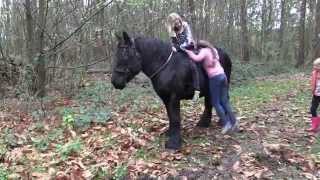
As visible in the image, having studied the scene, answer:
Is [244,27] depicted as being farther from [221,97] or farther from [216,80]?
[216,80]

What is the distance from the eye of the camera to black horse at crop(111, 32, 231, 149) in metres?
7.33

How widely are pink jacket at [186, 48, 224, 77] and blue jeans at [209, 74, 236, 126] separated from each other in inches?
4.1

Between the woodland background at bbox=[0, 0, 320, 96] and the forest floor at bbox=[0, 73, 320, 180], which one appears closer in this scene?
the forest floor at bbox=[0, 73, 320, 180]

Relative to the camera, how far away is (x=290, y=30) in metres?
37.7

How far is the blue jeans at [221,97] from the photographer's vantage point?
26.4ft

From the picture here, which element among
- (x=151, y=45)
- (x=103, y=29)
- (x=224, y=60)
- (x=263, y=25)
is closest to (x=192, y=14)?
(x=103, y=29)

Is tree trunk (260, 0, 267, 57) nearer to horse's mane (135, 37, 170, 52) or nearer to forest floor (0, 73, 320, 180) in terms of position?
forest floor (0, 73, 320, 180)

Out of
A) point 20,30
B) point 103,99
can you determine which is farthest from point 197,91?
point 20,30

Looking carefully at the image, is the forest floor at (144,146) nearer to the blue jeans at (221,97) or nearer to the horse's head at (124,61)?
the blue jeans at (221,97)

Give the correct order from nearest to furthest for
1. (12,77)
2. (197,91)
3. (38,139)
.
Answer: (197,91)
(38,139)
(12,77)

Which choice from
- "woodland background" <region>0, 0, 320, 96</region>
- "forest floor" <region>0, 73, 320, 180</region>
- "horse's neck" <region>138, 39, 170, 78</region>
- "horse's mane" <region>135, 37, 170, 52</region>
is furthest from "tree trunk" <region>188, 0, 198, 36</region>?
"horse's neck" <region>138, 39, 170, 78</region>

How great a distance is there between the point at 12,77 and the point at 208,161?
29.5 feet

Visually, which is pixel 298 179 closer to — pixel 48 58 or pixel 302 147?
pixel 302 147

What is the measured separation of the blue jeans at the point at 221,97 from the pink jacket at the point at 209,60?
10cm
